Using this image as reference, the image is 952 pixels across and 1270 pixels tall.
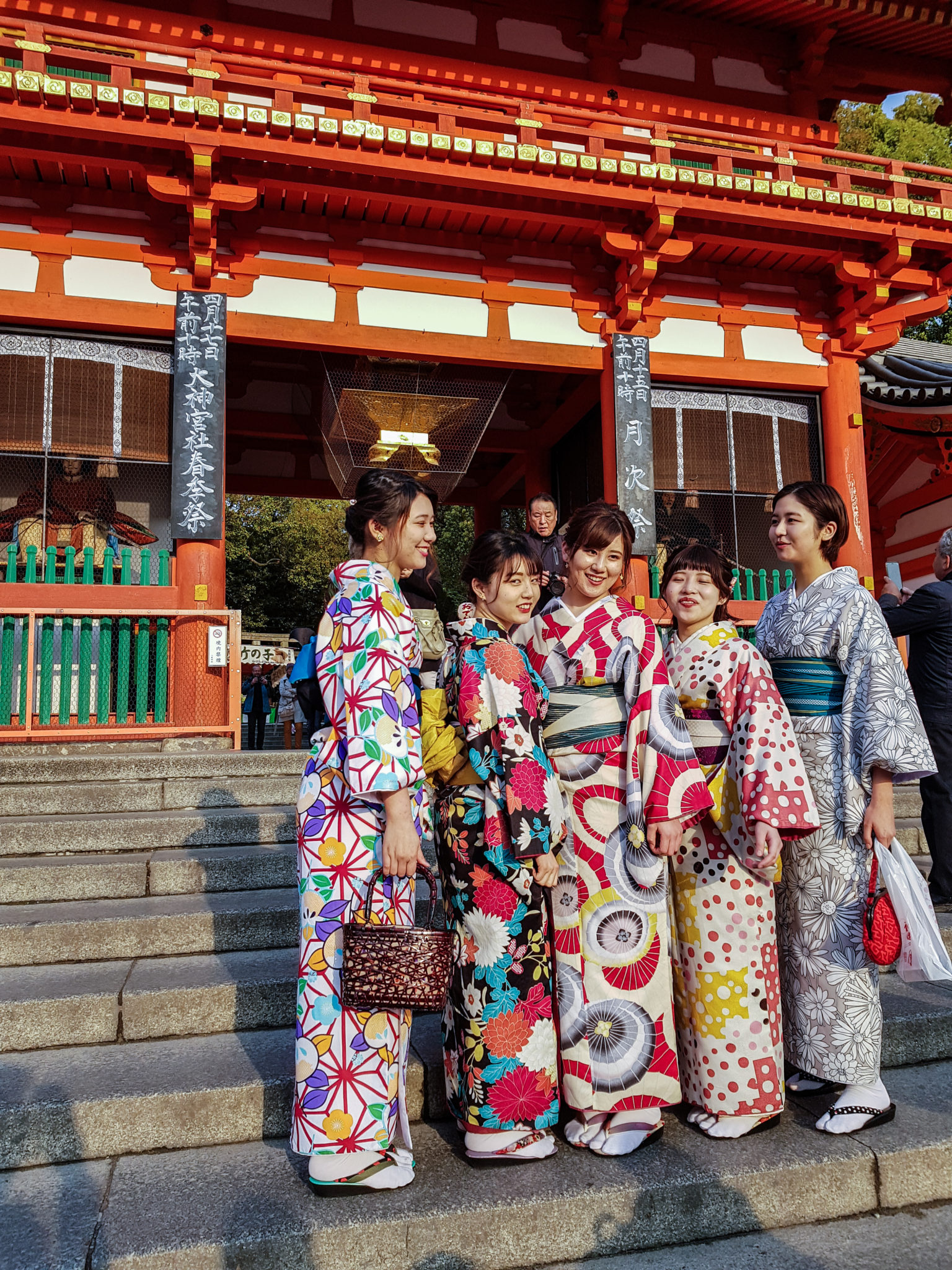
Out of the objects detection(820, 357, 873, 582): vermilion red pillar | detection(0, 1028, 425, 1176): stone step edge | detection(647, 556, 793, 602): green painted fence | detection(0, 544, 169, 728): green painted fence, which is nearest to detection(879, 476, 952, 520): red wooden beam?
detection(820, 357, 873, 582): vermilion red pillar

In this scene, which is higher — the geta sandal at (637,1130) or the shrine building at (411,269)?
the shrine building at (411,269)

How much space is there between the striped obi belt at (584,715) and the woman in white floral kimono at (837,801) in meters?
0.66

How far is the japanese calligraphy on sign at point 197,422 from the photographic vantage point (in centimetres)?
602

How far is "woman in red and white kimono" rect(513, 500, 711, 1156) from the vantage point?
224 centimetres

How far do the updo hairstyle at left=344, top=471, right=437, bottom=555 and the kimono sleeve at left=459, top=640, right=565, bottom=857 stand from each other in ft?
1.37

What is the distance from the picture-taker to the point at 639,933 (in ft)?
7.48

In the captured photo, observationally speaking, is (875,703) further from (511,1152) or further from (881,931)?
(511,1152)

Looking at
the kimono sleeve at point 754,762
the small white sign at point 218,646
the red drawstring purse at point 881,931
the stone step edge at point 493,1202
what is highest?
the small white sign at point 218,646

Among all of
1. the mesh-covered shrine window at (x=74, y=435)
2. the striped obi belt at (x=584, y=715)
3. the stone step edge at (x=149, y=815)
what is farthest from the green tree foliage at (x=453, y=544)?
the striped obi belt at (x=584, y=715)

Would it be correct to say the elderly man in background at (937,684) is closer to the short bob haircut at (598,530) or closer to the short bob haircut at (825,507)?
the short bob haircut at (825,507)

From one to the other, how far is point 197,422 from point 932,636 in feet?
16.2

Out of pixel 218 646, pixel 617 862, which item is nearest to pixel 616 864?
pixel 617 862

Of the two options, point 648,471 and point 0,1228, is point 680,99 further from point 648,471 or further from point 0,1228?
point 0,1228

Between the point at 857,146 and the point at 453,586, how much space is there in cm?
1213
